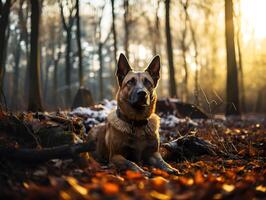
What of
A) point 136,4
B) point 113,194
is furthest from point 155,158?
point 136,4

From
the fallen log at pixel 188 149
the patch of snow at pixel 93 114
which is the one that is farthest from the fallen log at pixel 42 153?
the patch of snow at pixel 93 114

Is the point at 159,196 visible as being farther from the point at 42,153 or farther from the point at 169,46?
the point at 169,46

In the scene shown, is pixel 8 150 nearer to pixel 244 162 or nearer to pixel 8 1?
pixel 244 162

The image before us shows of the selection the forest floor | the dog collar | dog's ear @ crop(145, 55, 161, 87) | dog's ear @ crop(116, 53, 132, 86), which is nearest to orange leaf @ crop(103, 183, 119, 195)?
the forest floor

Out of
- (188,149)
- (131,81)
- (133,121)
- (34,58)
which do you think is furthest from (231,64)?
(133,121)

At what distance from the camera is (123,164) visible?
5598mm

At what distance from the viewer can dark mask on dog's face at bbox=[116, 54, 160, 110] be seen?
5891 millimetres

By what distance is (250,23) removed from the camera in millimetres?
40125

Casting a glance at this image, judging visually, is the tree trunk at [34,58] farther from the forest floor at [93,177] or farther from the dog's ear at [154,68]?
the dog's ear at [154,68]

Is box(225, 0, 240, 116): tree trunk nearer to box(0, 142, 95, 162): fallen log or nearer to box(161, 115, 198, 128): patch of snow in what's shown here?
box(161, 115, 198, 128): patch of snow

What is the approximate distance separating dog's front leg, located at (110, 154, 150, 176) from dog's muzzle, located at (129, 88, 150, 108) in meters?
0.85

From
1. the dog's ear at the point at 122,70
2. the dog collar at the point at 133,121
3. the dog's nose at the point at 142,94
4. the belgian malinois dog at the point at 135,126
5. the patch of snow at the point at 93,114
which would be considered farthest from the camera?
the patch of snow at the point at 93,114

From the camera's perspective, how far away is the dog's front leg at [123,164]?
5403 millimetres

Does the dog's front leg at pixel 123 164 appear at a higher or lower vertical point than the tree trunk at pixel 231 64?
lower
